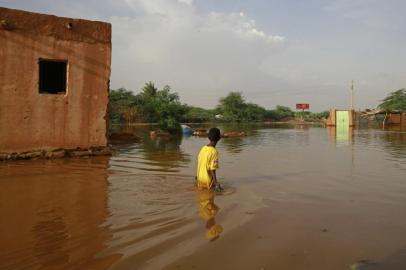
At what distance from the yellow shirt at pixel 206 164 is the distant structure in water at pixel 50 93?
5.97 meters

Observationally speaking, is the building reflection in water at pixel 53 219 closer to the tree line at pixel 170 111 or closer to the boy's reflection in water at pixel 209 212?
the boy's reflection in water at pixel 209 212

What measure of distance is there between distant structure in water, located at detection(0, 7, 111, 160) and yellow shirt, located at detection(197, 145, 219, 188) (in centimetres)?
597

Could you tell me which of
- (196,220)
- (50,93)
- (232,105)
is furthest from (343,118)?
(196,220)

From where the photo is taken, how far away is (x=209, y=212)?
5641 millimetres

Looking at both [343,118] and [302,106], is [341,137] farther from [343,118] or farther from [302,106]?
[302,106]

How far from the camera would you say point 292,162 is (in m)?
12.2

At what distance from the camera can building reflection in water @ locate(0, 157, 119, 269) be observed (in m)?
3.76

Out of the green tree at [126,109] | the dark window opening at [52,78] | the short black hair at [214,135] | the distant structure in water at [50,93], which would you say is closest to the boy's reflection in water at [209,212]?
the short black hair at [214,135]

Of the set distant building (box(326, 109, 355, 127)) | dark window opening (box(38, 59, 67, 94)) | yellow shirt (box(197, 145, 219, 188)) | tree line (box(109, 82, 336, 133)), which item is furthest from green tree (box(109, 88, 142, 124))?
yellow shirt (box(197, 145, 219, 188))

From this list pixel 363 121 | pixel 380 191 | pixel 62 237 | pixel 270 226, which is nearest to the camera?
pixel 62 237

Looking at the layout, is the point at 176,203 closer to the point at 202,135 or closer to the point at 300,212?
the point at 300,212

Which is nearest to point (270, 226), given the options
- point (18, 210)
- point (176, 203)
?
point (176, 203)

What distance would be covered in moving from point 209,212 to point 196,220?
18.3 inches

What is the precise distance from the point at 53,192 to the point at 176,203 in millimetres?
2274
